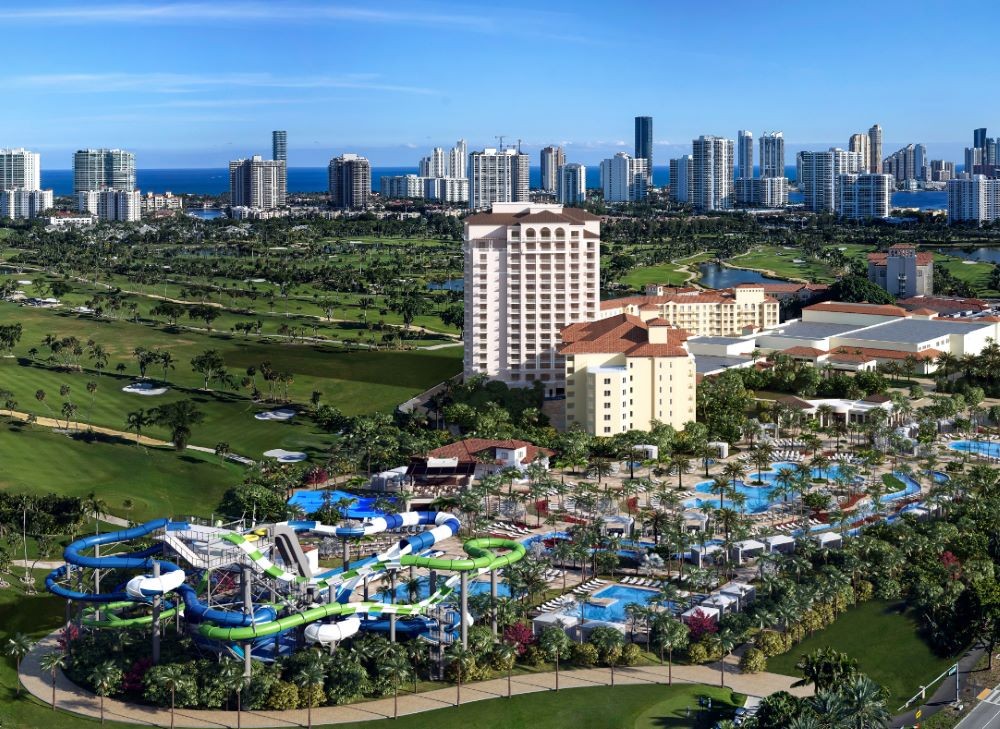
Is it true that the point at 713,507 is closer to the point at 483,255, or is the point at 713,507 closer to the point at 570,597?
the point at 570,597

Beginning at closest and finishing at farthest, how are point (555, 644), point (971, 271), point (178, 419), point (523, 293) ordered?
1. point (555, 644)
2. point (178, 419)
3. point (523, 293)
4. point (971, 271)

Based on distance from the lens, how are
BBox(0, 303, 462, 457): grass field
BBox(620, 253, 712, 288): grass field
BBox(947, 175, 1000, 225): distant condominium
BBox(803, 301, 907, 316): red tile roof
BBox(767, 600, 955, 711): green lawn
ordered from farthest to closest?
1. BBox(947, 175, 1000, 225): distant condominium
2. BBox(620, 253, 712, 288): grass field
3. BBox(803, 301, 907, 316): red tile roof
4. BBox(0, 303, 462, 457): grass field
5. BBox(767, 600, 955, 711): green lawn

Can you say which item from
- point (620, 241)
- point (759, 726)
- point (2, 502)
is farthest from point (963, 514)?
point (620, 241)

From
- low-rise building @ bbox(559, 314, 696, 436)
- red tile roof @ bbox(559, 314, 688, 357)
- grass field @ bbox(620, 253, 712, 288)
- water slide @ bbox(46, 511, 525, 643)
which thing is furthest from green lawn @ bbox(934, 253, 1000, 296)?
water slide @ bbox(46, 511, 525, 643)

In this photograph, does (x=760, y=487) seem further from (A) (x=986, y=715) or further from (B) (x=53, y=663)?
(B) (x=53, y=663)

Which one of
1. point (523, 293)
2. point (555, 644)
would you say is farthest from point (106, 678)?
point (523, 293)

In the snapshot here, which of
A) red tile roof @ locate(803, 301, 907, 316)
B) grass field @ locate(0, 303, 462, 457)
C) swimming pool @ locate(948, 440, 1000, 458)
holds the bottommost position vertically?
swimming pool @ locate(948, 440, 1000, 458)

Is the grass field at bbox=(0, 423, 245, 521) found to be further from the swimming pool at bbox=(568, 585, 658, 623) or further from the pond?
the pond
